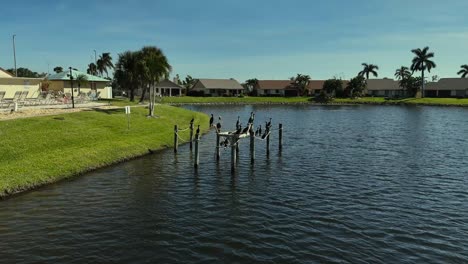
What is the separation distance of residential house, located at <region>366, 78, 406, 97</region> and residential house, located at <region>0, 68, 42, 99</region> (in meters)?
129

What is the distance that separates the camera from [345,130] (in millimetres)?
55281

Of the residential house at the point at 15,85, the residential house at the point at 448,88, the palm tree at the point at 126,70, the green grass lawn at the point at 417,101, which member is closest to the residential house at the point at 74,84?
the palm tree at the point at 126,70

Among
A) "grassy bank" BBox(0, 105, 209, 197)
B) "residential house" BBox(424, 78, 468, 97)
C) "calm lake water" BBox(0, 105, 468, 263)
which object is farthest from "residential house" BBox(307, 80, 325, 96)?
"calm lake water" BBox(0, 105, 468, 263)

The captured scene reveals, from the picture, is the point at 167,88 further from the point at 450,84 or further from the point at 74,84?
the point at 450,84

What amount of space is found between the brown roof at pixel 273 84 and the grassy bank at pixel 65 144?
121 meters

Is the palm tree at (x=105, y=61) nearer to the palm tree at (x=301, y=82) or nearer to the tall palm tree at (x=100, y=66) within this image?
the tall palm tree at (x=100, y=66)

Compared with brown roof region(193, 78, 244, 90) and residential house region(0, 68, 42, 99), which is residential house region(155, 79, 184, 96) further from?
residential house region(0, 68, 42, 99)

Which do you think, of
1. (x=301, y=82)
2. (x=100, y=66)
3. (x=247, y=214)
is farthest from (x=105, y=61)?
(x=247, y=214)

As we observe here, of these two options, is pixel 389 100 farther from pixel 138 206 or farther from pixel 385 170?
pixel 138 206

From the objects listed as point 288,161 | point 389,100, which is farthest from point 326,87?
point 288,161

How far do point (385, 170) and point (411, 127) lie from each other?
113 feet

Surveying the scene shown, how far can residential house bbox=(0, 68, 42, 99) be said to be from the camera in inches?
2029

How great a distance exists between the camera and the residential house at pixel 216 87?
153m

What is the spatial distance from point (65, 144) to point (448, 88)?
140 metres
